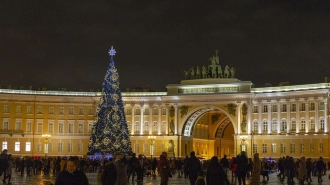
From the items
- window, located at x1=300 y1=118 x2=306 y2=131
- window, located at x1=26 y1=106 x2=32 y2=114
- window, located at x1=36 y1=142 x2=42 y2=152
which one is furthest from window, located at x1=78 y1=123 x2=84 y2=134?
window, located at x1=300 y1=118 x2=306 y2=131

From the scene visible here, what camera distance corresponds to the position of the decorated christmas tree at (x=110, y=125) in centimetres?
5169

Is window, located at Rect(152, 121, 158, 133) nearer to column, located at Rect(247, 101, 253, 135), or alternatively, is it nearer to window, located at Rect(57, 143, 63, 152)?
window, located at Rect(57, 143, 63, 152)

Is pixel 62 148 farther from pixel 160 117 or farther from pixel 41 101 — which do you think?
pixel 160 117

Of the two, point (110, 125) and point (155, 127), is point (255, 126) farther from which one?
point (110, 125)

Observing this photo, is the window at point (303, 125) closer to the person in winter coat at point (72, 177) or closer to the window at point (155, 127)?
the window at point (155, 127)

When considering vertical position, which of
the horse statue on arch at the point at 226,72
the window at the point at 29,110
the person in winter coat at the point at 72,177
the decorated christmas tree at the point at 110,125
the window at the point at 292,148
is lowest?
the person in winter coat at the point at 72,177

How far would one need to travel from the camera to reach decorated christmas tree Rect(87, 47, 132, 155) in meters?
51.7

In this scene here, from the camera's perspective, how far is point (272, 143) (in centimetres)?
7094

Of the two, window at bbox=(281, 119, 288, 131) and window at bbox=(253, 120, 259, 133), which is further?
window at bbox=(253, 120, 259, 133)

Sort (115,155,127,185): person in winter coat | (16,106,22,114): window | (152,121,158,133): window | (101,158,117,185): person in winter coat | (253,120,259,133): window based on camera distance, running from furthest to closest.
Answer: (152,121,158,133): window < (16,106,22,114): window < (253,120,259,133): window < (115,155,127,185): person in winter coat < (101,158,117,185): person in winter coat

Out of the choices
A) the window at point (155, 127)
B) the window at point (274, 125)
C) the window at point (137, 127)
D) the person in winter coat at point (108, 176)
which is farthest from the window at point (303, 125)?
the person in winter coat at point (108, 176)

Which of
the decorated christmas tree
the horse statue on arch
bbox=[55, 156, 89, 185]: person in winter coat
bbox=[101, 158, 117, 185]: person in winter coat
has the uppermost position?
the horse statue on arch

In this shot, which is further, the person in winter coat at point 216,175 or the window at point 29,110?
the window at point 29,110

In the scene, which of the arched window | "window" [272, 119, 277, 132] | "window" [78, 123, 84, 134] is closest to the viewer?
"window" [272, 119, 277, 132]
